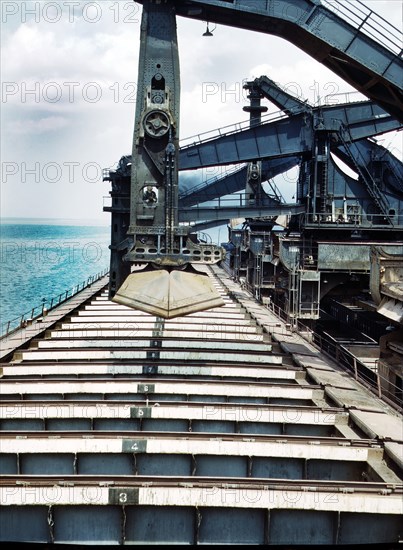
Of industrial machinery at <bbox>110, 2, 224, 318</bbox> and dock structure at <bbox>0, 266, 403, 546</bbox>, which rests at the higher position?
industrial machinery at <bbox>110, 2, 224, 318</bbox>

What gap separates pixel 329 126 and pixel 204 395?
63.9ft

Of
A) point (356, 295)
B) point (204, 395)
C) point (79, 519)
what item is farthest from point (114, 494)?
point (356, 295)

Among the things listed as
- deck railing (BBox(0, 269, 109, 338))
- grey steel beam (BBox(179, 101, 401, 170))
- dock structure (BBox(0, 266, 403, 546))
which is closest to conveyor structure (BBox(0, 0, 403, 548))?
dock structure (BBox(0, 266, 403, 546))

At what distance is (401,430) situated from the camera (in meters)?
9.69

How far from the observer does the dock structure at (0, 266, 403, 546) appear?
7062 mm

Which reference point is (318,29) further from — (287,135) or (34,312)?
(34,312)

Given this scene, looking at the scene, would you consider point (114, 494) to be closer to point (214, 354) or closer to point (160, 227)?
point (214, 354)

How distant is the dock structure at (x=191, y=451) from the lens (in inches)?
278

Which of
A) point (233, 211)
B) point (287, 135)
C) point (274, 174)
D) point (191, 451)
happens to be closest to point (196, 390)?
point (191, 451)

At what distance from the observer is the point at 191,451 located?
28.1ft

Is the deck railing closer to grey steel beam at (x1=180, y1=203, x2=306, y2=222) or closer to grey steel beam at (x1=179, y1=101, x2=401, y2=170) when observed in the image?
grey steel beam at (x1=180, y1=203, x2=306, y2=222)

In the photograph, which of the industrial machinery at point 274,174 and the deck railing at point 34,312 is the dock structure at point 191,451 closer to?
the industrial machinery at point 274,174

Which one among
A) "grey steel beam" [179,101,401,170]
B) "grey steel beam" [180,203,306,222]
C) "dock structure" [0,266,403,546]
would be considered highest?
"grey steel beam" [179,101,401,170]

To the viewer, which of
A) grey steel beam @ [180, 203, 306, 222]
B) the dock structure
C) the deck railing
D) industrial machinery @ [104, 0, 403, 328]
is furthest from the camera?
grey steel beam @ [180, 203, 306, 222]
